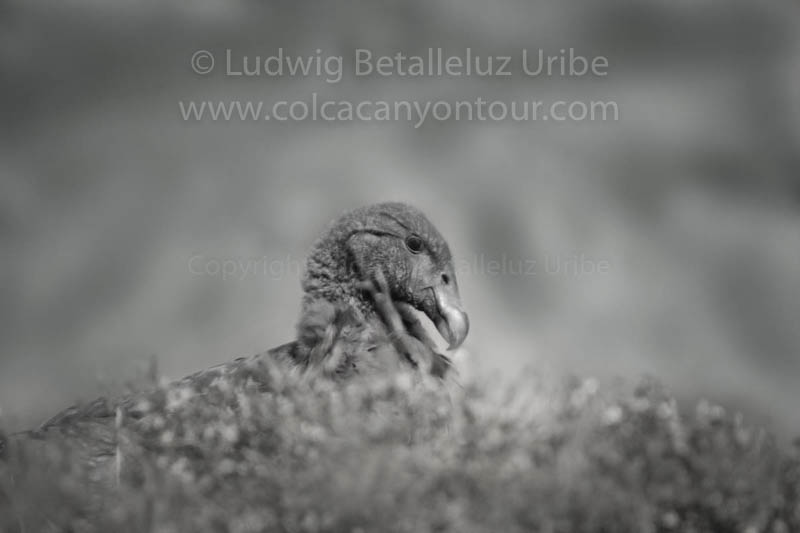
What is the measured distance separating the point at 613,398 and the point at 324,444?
99 centimetres

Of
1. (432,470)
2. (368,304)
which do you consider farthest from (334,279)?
(432,470)

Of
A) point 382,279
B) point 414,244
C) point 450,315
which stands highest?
point 414,244

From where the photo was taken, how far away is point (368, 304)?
514 centimetres

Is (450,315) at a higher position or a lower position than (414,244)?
lower

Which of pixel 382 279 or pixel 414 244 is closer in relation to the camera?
pixel 382 279

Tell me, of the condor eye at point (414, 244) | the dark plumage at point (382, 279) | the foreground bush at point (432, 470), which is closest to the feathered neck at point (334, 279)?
the dark plumage at point (382, 279)

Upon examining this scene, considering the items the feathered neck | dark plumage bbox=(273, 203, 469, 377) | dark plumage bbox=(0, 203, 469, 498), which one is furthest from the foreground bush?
the feathered neck

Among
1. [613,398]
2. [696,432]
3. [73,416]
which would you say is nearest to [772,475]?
[696,432]

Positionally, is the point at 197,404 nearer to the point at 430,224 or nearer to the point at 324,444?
the point at 324,444

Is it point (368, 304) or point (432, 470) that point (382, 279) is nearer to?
point (368, 304)

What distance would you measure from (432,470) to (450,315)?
2.23 metres

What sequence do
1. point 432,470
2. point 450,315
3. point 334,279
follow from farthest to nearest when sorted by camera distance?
point 334,279 < point 450,315 < point 432,470

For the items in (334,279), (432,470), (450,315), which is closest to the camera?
(432,470)

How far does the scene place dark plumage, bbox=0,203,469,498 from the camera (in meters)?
4.71
